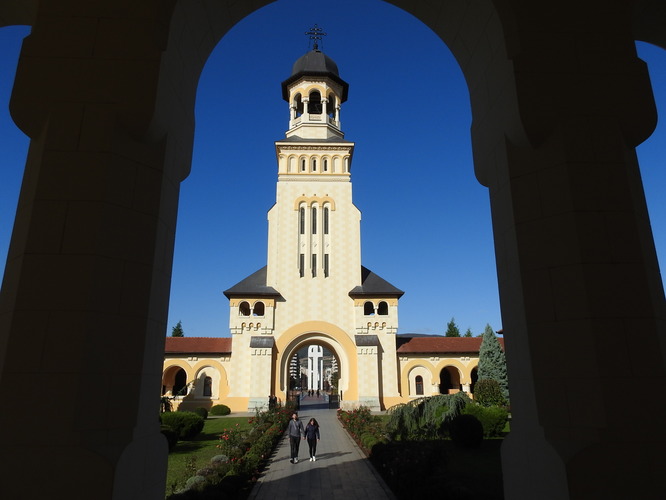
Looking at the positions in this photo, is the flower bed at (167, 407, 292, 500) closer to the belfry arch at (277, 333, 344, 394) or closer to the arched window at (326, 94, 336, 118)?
the belfry arch at (277, 333, 344, 394)

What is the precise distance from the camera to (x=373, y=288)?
29516mm

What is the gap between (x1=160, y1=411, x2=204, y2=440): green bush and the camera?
53.2ft

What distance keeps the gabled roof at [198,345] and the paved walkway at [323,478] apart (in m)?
16.5

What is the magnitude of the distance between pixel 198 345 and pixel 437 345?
17.8 metres

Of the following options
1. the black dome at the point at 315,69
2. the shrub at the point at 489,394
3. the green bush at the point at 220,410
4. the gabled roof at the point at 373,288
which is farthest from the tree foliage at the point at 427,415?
the black dome at the point at 315,69

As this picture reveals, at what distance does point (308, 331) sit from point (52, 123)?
26.3m

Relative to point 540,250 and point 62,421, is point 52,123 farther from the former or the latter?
point 540,250

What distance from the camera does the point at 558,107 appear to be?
314cm

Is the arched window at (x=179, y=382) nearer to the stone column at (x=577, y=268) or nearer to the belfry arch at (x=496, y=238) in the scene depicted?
the belfry arch at (x=496, y=238)

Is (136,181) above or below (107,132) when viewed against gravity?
below

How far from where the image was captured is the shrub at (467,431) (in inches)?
538

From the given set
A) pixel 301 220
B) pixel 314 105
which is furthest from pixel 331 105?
pixel 301 220

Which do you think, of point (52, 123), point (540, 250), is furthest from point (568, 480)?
point (52, 123)

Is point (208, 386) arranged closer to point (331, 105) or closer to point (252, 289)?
point (252, 289)
